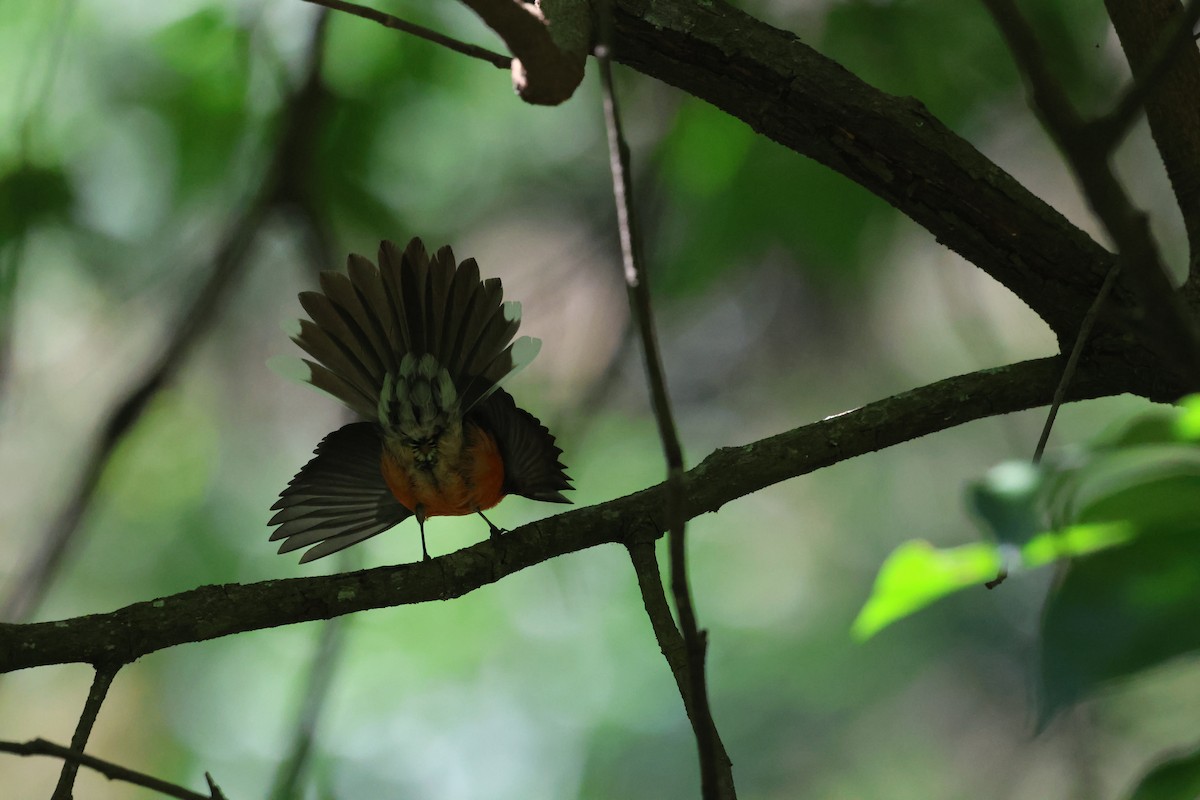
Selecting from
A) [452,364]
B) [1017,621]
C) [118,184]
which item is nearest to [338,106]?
[118,184]

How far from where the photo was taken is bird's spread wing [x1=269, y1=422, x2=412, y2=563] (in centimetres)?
321

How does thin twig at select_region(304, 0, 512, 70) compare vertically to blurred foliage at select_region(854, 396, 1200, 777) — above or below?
above

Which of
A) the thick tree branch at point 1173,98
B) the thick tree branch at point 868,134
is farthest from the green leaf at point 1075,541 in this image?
the thick tree branch at point 1173,98

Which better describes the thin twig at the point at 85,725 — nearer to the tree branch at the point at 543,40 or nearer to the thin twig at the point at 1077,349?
the tree branch at the point at 543,40

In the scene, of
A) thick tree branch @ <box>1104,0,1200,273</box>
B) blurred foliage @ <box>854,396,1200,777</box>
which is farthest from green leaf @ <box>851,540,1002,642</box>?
thick tree branch @ <box>1104,0,1200,273</box>

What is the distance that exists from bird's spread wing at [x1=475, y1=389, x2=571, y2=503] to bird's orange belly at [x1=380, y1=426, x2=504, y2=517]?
0.14 feet

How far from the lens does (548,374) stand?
520 cm

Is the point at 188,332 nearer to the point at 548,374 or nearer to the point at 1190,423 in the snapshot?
the point at 548,374

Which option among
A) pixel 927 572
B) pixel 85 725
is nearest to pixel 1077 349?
pixel 927 572

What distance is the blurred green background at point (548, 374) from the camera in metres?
3.81

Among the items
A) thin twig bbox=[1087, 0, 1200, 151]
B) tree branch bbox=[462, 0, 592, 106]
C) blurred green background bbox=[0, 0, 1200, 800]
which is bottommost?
thin twig bbox=[1087, 0, 1200, 151]

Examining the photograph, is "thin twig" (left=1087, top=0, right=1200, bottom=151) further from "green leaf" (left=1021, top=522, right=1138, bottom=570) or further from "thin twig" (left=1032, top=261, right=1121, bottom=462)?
"thin twig" (left=1032, top=261, right=1121, bottom=462)

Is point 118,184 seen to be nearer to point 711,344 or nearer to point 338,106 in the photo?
point 338,106

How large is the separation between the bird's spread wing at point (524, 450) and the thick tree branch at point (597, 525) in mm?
807
